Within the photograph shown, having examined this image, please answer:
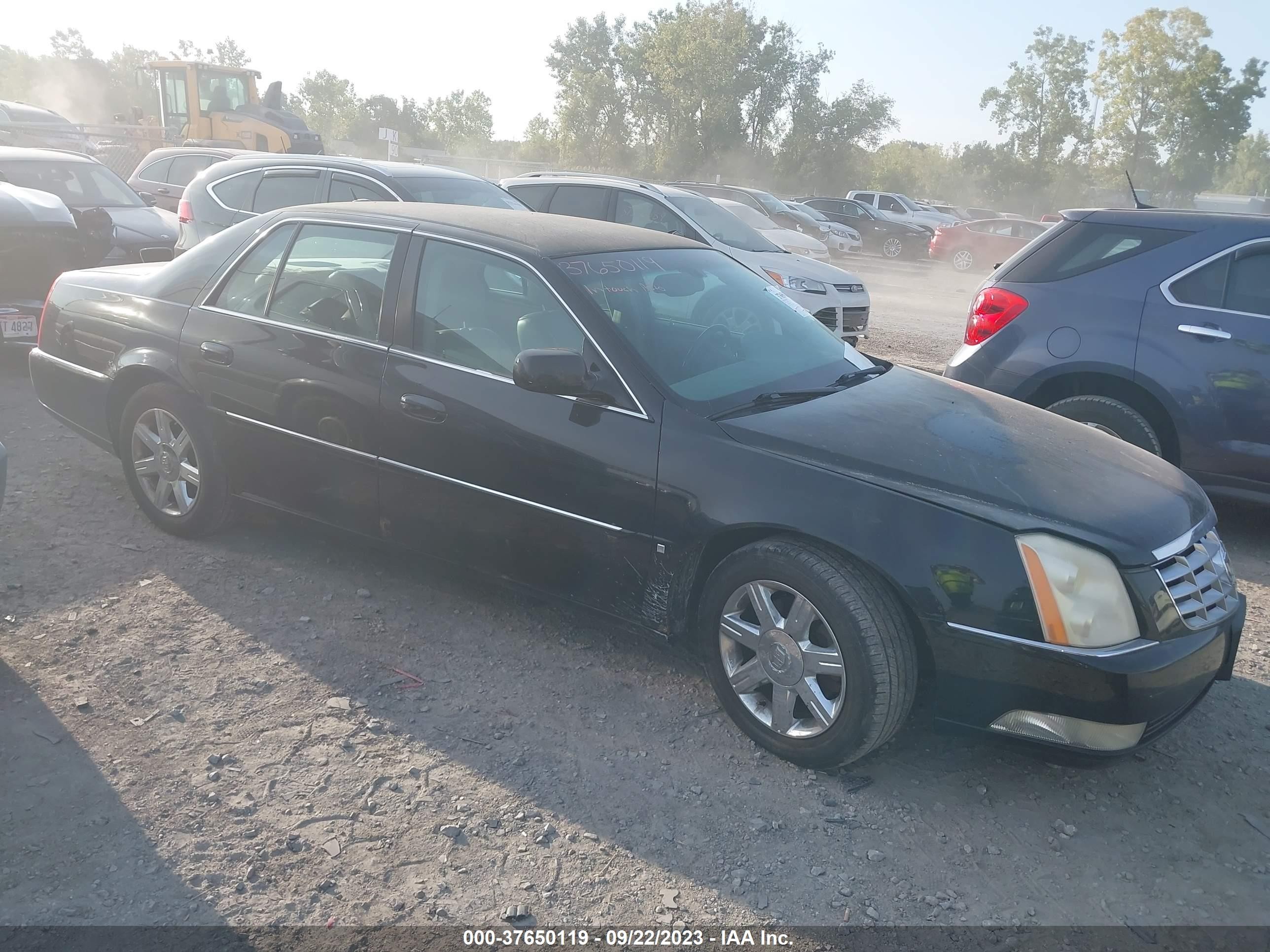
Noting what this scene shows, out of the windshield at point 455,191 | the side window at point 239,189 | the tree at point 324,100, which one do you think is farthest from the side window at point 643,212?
the tree at point 324,100

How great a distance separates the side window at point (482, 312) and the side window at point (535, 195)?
7179 millimetres

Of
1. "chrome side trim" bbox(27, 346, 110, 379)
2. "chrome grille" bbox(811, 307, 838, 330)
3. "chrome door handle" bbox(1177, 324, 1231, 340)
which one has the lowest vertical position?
"chrome grille" bbox(811, 307, 838, 330)

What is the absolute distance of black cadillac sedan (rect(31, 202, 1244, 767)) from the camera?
3.06 m

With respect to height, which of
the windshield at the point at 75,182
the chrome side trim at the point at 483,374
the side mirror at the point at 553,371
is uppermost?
the windshield at the point at 75,182

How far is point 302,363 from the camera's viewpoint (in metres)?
4.32

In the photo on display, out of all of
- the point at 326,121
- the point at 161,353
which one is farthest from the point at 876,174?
the point at 161,353

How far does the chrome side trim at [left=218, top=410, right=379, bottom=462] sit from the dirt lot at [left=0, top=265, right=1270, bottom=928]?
0.48 m

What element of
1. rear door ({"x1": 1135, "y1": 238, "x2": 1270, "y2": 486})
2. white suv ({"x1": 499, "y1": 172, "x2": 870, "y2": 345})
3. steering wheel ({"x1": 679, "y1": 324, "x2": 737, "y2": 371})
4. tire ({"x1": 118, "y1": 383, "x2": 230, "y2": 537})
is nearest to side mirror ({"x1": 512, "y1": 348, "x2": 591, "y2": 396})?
steering wheel ({"x1": 679, "y1": 324, "x2": 737, "y2": 371})

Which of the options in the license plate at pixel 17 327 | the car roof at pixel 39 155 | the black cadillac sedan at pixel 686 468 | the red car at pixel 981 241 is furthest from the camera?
the red car at pixel 981 241

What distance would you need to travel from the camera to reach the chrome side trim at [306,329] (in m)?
4.15

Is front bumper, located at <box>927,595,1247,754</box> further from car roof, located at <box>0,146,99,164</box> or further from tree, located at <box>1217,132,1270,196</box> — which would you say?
tree, located at <box>1217,132,1270,196</box>

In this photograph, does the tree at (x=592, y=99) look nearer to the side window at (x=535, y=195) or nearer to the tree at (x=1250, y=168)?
the side window at (x=535, y=195)

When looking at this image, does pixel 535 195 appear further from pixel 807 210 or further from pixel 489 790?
pixel 807 210

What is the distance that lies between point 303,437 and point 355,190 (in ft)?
16.0
